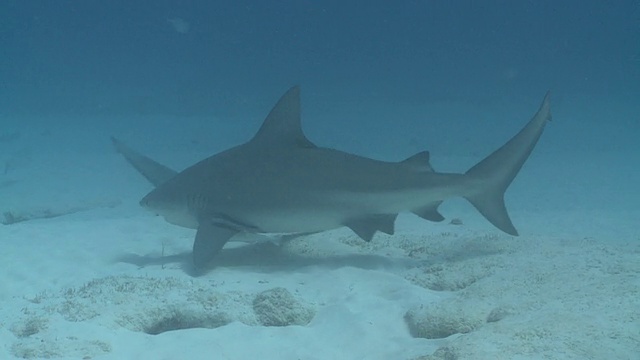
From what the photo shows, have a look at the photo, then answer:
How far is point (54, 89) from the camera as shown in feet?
177

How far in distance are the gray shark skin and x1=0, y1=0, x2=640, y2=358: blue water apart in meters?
10.7

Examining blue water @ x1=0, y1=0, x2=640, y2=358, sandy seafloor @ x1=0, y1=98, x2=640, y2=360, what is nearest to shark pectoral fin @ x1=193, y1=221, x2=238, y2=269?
sandy seafloor @ x1=0, y1=98, x2=640, y2=360

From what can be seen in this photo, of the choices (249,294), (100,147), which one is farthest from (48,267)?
(100,147)

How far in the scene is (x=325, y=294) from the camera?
650 cm

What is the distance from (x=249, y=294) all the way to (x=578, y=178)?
54.6ft

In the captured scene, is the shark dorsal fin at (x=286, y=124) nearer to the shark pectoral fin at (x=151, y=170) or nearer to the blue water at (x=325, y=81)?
the shark pectoral fin at (x=151, y=170)

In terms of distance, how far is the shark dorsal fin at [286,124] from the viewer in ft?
25.8

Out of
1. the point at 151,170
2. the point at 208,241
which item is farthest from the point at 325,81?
the point at 208,241

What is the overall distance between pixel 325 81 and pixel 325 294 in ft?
153

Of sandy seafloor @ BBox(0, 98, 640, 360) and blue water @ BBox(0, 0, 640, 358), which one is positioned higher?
blue water @ BBox(0, 0, 640, 358)

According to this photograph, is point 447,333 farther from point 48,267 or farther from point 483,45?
point 483,45

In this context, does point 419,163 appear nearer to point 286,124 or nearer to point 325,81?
point 286,124

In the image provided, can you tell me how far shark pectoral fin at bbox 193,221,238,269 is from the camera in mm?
7000

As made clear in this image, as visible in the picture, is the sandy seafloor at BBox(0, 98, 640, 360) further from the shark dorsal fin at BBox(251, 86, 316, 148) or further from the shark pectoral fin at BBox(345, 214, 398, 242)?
the shark dorsal fin at BBox(251, 86, 316, 148)
